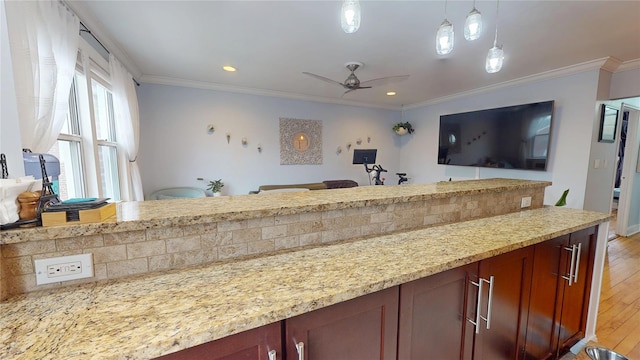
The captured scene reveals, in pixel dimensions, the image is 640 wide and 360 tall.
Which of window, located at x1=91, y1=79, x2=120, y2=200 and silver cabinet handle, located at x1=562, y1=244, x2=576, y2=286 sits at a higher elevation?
window, located at x1=91, y1=79, x2=120, y2=200

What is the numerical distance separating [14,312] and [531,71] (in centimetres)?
471

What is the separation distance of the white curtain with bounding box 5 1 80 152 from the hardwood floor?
3.79 m

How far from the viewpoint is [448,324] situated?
1.11 meters

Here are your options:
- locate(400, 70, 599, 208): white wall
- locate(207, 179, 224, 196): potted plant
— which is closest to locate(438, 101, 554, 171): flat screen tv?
locate(400, 70, 599, 208): white wall

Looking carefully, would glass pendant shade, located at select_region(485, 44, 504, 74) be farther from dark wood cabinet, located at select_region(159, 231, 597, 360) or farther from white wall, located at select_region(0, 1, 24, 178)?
white wall, located at select_region(0, 1, 24, 178)

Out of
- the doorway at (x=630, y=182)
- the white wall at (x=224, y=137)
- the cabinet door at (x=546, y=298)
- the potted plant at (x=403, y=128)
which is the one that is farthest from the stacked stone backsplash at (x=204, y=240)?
the doorway at (x=630, y=182)

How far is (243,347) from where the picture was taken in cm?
70

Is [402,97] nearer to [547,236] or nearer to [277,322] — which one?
[547,236]

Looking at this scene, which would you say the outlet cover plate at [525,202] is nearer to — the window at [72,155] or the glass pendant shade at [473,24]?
the glass pendant shade at [473,24]

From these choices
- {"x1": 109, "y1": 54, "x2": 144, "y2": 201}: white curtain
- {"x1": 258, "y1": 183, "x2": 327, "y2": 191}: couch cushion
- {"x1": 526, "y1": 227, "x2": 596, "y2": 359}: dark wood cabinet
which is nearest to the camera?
{"x1": 526, "y1": 227, "x2": 596, "y2": 359}: dark wood cabinet

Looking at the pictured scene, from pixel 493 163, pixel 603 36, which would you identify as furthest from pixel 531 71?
pixel 493 163

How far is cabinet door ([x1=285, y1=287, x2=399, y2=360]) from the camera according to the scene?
2.53 ft

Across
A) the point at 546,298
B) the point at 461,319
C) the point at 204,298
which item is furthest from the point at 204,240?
the point at 546,298

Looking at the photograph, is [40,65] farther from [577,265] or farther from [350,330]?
[577,265]
